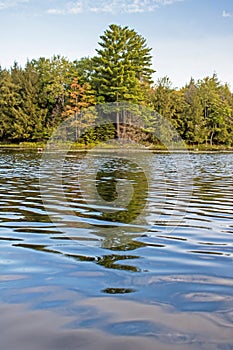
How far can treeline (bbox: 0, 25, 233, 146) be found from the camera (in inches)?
1702

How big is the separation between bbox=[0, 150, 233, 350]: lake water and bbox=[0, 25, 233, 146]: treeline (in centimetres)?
3719

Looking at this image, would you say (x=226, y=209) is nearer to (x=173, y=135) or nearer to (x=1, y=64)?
(x=173, y=135)

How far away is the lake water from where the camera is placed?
2.27m

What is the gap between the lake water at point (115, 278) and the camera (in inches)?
89.4

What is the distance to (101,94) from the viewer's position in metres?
44.1

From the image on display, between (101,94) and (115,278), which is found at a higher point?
(101,94)

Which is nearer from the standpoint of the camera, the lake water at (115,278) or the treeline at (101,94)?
the lake water at (115,278)

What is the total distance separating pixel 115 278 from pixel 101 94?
42.1m

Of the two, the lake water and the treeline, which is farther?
the treeline

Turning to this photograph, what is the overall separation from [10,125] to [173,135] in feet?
66.6

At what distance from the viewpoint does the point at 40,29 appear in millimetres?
32656

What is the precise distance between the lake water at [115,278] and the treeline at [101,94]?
37188mm

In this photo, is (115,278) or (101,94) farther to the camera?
(101,94)

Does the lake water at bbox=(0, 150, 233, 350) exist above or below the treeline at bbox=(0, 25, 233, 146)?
A: below
